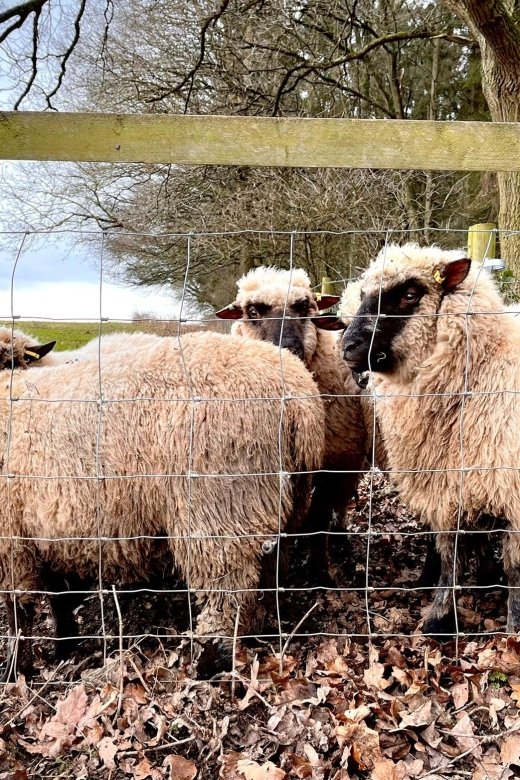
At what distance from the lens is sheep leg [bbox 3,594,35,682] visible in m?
3.34

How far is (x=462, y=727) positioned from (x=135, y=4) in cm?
1154

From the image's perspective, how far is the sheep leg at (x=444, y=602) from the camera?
3465 millimetres

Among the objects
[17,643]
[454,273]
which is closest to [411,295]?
[454,273]

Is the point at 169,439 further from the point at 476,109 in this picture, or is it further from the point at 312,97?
the point at 476,109

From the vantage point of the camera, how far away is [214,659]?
10.8 ft

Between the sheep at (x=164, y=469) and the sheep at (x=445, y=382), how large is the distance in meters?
0.52

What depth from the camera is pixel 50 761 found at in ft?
8.75

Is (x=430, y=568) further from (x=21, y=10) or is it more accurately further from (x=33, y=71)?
(x=33, y=71)

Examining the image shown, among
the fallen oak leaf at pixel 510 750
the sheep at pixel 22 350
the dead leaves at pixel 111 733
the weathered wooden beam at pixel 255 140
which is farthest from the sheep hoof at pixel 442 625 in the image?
the sheep at pixel 22 350

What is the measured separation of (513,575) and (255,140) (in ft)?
8.29

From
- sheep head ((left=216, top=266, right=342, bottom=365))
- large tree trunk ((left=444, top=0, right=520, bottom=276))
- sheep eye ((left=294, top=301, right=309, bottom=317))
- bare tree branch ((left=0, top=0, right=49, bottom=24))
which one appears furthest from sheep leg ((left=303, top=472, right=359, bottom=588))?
bare tree branch ((left=0, top=0, right=49, bottom=24))

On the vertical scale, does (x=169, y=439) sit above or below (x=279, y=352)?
below

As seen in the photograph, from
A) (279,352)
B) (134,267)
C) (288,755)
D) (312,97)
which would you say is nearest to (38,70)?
(134,267)

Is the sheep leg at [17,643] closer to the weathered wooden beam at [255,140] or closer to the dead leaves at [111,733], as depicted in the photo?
the dead leaves at [111,733]
